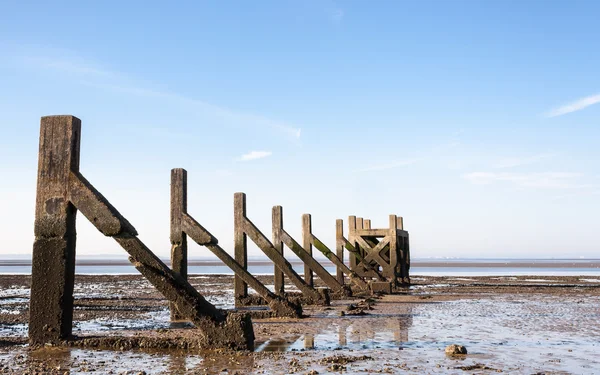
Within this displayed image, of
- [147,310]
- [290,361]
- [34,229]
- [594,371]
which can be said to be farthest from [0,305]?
[594,371]

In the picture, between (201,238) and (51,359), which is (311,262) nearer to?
(201,238)

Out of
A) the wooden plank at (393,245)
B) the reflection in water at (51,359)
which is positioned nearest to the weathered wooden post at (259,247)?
the reflection in water at (51,359)

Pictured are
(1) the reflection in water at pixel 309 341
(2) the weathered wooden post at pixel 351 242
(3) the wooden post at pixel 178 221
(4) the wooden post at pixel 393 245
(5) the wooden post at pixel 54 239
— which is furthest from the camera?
(2) the weathered wooden post at pixel 351 242

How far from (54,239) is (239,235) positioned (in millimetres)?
6994

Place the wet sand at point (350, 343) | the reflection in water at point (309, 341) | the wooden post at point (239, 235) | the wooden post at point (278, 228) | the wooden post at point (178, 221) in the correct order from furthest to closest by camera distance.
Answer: the wooden post at point (278, 228) < the wooden post at point (239, 235) < the wooden post at point (178, 221) < the reflection in water at point (309, 341) < the wet sand at point (350, 343)

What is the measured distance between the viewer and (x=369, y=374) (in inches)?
218

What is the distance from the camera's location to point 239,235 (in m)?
13.9

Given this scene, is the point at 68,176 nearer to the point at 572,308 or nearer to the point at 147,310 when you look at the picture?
the point at 147,310

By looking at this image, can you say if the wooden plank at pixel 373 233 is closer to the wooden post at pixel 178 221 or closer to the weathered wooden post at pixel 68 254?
the wooden post at pixel 178 221

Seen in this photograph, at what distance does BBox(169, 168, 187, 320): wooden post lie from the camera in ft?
34.3

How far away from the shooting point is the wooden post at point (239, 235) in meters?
13.7

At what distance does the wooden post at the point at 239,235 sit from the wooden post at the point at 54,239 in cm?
655

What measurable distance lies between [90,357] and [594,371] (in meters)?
5.40

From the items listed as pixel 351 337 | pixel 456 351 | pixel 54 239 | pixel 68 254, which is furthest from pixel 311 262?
pixel 54 239
